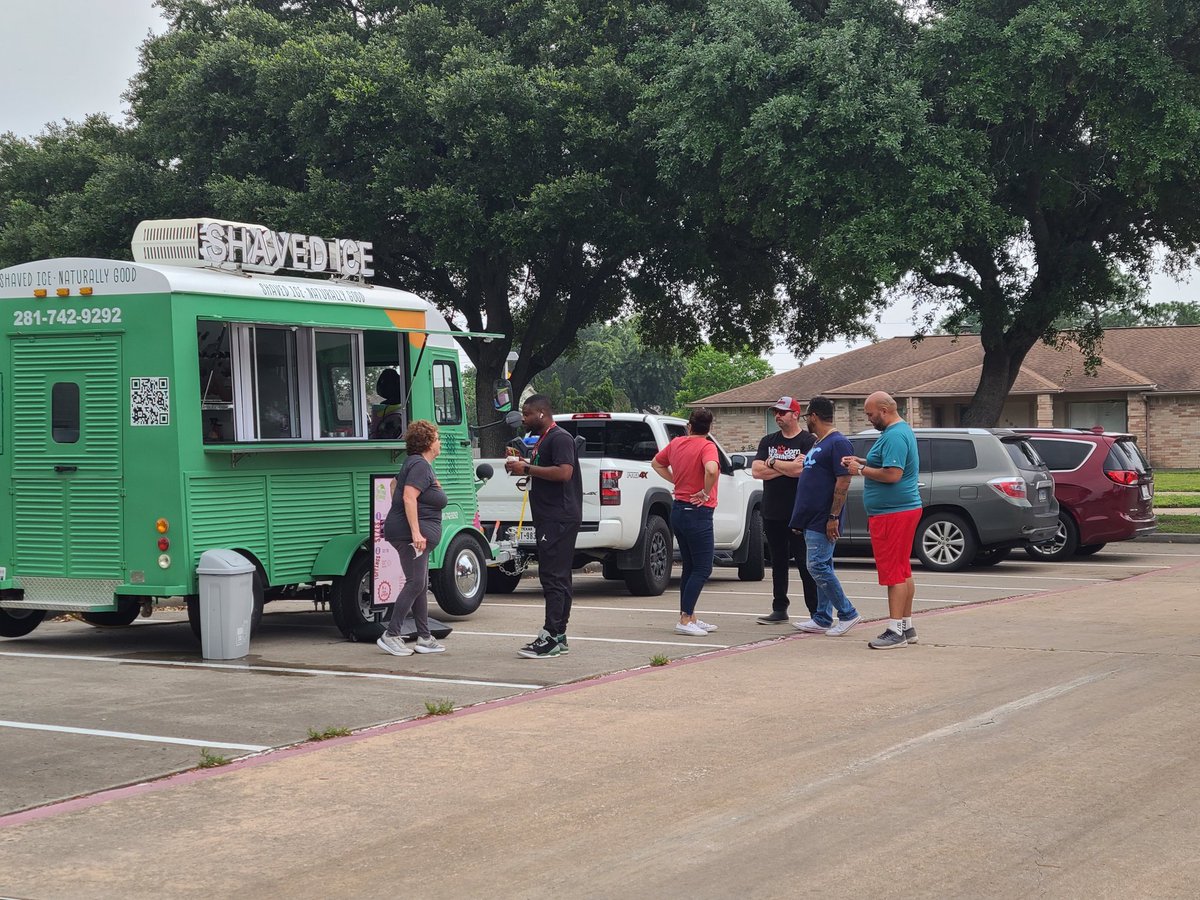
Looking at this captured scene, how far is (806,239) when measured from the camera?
2567 cm

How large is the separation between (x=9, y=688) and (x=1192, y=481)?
39235 millimetres

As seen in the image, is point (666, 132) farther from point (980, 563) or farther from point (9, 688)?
point (9, 688)

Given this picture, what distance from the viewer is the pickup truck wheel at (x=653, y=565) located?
15805 mm

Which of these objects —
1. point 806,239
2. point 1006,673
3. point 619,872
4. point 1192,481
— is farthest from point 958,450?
point 1192,481

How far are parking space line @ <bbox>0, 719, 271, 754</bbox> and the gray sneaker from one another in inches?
211

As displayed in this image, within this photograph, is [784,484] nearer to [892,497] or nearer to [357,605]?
[892,497]

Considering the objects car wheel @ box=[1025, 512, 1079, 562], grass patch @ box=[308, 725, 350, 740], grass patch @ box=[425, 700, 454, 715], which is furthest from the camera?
car wheel @ box=[1025, 512, 1079, 562]

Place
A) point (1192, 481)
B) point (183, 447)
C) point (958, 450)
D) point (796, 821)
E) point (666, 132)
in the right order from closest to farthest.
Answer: point (796, 821) < point (183, 447) < point (958, 450) < point (666, 132) < point (1192, 481)

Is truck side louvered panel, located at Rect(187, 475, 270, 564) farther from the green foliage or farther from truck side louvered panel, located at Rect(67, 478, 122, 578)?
the green foliage

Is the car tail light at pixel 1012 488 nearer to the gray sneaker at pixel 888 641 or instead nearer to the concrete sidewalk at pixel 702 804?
the gray sneaker at pixel 888 641

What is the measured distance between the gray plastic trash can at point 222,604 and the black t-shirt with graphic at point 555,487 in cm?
226

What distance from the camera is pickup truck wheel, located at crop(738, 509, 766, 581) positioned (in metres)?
17.8

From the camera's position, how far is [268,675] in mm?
10234

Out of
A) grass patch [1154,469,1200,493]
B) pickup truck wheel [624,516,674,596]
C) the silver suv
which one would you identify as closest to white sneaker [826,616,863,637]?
pickup truck wheel [624,516,674,596]
